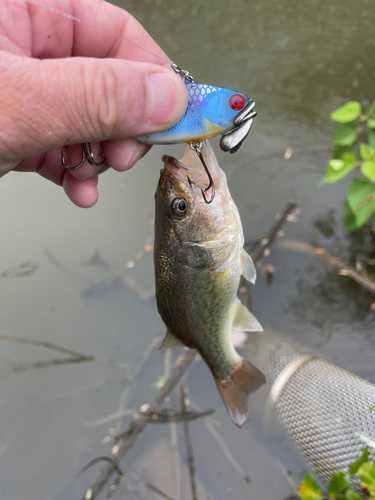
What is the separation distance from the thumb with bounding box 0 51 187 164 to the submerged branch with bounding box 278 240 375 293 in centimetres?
167

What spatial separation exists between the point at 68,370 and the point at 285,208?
180 cm

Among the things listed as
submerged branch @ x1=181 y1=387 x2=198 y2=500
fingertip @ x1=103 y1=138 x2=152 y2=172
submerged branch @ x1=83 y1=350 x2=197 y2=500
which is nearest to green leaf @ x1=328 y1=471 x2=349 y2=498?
submerged branch @ x1=181 y1=387 x2=198 y2=500

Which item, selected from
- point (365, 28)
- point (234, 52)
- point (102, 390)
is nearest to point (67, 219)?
point (102, 390)

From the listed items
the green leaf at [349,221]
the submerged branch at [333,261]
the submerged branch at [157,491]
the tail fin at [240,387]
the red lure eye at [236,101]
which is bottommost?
the submerged branch at [157,491]

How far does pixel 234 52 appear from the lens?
3.02 meters

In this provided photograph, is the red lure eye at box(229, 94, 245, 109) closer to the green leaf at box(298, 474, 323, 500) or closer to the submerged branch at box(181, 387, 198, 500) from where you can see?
the green leaf at box(298, 474, 323, 500)

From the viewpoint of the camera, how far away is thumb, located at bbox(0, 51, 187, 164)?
79 centimetres

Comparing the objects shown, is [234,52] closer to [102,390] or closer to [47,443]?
[102,390]

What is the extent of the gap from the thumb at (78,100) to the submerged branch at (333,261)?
167cm

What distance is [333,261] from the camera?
7.33 ft

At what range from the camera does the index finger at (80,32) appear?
3.82 ft

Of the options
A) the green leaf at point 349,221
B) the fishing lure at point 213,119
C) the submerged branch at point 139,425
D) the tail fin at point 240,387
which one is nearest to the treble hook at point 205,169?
the fishing lure at point 213,119

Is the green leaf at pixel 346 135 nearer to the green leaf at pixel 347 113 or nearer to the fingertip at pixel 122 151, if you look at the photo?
the green leaf at pixel 347 113

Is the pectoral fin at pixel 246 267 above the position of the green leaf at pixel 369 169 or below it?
below
